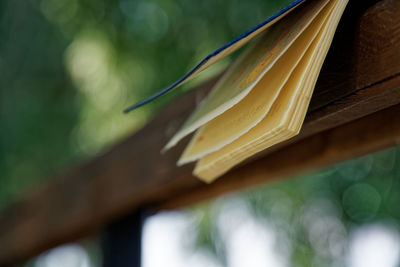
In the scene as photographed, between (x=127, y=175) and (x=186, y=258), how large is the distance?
91.6 inches

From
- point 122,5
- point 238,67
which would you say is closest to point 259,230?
point 122,5

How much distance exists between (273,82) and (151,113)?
1.76 m

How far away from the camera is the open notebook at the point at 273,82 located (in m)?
0.52

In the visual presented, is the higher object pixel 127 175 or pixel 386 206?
pixel 386 206

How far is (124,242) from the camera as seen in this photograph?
142 cm

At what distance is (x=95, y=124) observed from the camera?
2.85 meters

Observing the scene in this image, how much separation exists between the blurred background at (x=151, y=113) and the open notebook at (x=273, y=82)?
65.9 inches

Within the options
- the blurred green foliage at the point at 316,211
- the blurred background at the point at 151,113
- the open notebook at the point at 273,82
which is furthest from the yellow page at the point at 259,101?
the blurred green foliage at the point at 316,211

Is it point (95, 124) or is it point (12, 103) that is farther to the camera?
point (12, 103)

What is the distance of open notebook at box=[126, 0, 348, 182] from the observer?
0.52 meters

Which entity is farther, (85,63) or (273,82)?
(85,63)

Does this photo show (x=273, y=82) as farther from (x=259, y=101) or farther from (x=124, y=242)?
(x=124, y=242)

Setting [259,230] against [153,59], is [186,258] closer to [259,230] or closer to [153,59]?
[259,230]

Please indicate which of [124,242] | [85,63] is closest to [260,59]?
[124,242]
